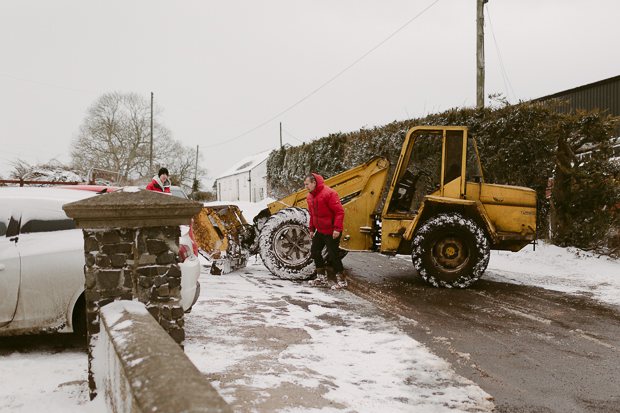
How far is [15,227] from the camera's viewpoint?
13.5 ft

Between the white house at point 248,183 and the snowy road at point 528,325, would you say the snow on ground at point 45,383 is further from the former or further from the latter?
the white house at point 248,183

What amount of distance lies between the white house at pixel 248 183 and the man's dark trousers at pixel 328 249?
26.9 metres

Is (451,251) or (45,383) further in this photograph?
(451,251)

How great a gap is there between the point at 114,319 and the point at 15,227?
86.4 inches

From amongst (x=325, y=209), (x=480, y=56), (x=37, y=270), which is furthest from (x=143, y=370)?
(x=480, y=56)

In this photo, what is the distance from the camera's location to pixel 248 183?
41.3 metres

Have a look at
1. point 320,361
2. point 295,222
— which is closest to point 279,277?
point 295,222

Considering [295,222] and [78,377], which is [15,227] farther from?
[295,222]

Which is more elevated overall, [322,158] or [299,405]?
[322,158]

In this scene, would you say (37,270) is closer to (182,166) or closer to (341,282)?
(341,282)

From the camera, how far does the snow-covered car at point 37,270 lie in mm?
3988

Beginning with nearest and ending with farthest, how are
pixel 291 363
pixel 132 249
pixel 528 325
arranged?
1. pixel 132 249
2. pixel 291 363
3. pixel 528 325

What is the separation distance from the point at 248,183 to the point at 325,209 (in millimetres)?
34791

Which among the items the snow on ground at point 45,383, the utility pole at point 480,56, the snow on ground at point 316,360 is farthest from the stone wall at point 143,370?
the utility pole at point 480,56
